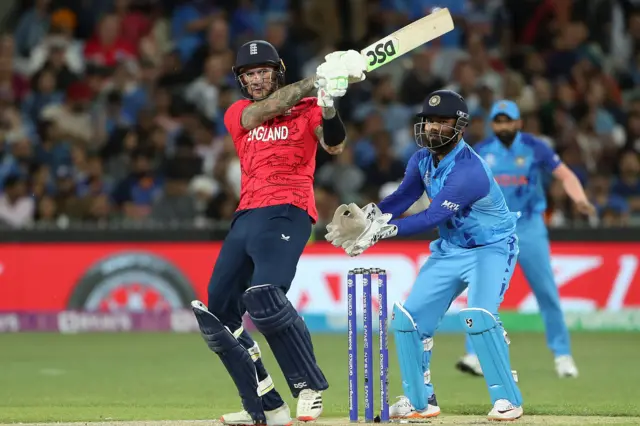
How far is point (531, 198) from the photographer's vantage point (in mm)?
10172

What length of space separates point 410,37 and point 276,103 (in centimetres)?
85

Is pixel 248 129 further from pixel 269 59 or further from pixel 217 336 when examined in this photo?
pixel 217 336

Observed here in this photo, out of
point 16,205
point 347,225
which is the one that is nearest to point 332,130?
point 347,225

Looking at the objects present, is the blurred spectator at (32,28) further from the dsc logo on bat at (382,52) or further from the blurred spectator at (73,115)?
the dsc logo on bat at (382,52)

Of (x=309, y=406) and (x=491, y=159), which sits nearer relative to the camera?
(x=309, y=406)

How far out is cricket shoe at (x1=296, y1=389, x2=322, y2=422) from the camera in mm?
6836

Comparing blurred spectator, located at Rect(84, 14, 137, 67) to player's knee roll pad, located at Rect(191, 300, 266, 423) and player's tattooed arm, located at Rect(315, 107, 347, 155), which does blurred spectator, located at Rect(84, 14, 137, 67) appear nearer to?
player's knee roll pad, located at Rect(191, 300, 266, 423)

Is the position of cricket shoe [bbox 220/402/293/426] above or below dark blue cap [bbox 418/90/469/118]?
below

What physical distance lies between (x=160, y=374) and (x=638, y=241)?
18.3ft

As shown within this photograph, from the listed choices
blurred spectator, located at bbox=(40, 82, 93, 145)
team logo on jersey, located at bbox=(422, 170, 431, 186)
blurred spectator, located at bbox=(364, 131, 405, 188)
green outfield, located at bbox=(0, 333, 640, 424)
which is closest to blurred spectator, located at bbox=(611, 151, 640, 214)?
green outfield, located at bbox=(0, 333, 640, 424)

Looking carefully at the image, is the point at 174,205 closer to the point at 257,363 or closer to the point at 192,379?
the point at 192,379

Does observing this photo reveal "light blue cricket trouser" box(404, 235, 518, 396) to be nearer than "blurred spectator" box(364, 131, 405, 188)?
Yes

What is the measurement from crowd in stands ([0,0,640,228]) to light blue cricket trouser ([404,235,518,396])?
20.8 ft

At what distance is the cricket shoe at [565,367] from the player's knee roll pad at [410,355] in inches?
122
